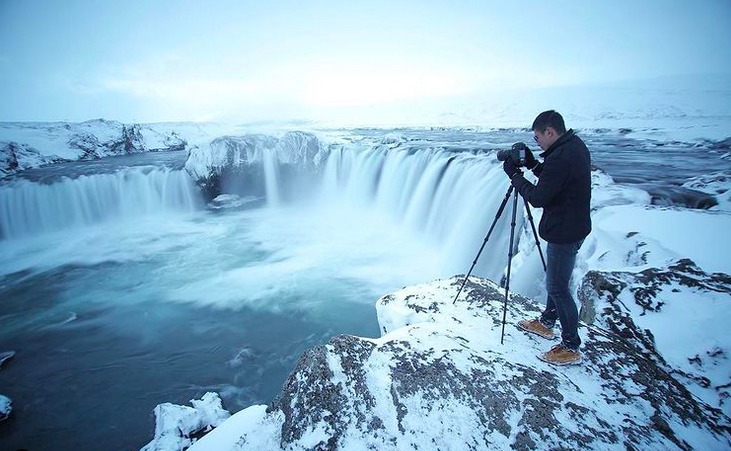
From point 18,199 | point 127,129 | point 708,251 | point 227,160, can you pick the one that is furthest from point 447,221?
point 127,129

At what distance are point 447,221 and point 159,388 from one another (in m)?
10.4

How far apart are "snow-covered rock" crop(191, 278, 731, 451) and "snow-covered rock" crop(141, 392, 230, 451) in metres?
3.24

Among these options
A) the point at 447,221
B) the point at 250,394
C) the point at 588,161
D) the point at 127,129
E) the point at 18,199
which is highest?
the point at 127,129

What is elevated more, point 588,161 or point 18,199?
point 588,161

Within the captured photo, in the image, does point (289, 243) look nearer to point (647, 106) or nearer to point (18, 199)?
point (18, 199)

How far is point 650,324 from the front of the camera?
371 cm

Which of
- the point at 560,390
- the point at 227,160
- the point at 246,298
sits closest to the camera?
the point at 560,390

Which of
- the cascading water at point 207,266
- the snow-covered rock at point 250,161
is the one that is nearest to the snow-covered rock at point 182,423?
the cascading water at point 207,266

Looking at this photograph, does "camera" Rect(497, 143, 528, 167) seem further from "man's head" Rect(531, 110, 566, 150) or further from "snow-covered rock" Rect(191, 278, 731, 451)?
"snow-covered rock" Rect(191, 278, 731, 451)

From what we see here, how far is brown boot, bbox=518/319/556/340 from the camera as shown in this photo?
353cm

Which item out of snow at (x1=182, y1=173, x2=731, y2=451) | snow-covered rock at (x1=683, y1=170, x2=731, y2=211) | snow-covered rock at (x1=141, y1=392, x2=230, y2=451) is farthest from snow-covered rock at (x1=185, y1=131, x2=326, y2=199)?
snow-covered rock at (x1=683, y1=170, x2=731, y2=211)

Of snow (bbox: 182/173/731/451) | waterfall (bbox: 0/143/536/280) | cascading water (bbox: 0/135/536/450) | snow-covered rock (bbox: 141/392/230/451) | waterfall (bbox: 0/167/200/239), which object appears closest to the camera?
snow (bbox: 182/173/731/451)

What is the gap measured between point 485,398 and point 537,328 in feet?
4.30

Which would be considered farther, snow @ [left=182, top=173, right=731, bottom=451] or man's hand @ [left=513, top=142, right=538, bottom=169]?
man's hand @ [left=513, top=142, right=538, bottom=169]
